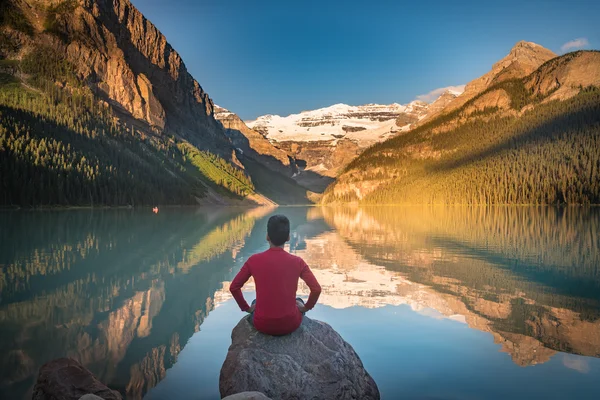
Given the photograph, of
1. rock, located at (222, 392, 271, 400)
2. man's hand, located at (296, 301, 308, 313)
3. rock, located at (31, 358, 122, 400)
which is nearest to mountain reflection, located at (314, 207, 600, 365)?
man's hand, located at (296, 301, 308, 313)

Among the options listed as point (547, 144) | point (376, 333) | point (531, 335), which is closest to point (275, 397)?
point (376, 333)

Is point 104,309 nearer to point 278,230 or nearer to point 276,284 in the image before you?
point 276,284

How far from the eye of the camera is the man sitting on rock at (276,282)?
25.8ft

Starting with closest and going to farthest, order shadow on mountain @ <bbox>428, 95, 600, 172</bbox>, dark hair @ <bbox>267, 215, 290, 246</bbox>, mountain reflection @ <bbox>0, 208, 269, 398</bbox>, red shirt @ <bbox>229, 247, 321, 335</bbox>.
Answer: red shirt @ <bbox>229, 247, 321, 335</bbox> → dark hair @ <bbox>267, 215, 290, 246</bbox> → mountain reflection @ <bbox>0, 208, 269, 398</bbox> → shadow on mountain @ <bbox>428, 95, 600, 172</bbox>

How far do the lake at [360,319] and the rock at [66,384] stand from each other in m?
→ 1.27

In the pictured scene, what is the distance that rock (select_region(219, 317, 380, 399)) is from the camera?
7.48 meters

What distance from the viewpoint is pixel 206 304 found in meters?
15.6

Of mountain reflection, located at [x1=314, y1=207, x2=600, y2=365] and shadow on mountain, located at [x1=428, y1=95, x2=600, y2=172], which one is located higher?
shadow on mountain, located at [x1=428, y1=95, x2=600, y2=172]

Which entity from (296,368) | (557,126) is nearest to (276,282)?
(296,368)

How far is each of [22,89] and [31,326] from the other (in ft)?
648

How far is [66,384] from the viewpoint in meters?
7.02

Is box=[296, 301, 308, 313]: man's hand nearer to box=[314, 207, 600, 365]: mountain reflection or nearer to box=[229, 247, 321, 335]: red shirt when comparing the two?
box=[229, 247, 321, 335]: red shirt

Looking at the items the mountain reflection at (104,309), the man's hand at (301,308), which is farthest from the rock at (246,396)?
the mountain reflection at (104,309)

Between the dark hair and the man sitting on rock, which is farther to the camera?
the dark hair
